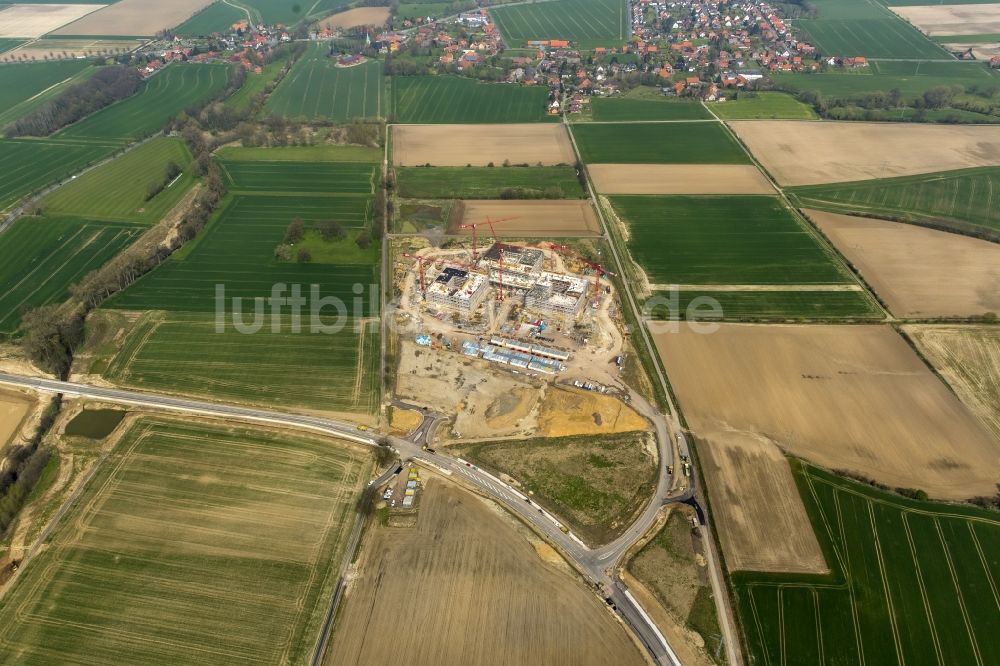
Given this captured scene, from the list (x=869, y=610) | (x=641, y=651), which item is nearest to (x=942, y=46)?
(x=869, y=610)

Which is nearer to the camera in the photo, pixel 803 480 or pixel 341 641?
pixel 341 641

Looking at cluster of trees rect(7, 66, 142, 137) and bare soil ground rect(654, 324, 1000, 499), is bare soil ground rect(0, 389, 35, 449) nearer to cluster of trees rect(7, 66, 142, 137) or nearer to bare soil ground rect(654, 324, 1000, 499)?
bare soil ground rect(654, 324, 1000, 499)

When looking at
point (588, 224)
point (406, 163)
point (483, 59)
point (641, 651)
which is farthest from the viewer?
point (483, 59)

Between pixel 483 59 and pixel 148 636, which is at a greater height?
pixel 483 59

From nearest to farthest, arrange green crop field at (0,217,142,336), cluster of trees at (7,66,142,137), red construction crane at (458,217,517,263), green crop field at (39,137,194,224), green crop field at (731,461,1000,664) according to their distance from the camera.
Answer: green crop field at (731,461,1000,664)
green crop field at (0,217,142,336)
red construction crane at (458,217,517,263)
green crop field at (39,137,194,224)
cluster of trees at (7,66,142,137)

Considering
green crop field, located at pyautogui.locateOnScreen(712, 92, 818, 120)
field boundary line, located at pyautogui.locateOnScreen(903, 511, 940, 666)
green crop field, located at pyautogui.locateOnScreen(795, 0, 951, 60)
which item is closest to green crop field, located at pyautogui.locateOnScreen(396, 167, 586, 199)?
green crop field, located at pyautogui.locateOnScreen(712, 92, 818, 120)

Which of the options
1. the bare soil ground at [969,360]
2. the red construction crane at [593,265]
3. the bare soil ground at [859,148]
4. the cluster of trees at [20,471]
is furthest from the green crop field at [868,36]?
the cluster of trees at [20,471]

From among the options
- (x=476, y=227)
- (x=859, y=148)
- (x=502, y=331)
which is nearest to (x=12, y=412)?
(x=502, y=331)

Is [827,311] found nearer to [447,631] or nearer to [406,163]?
[447,631]
